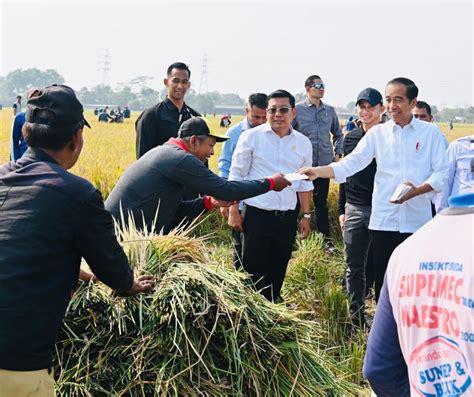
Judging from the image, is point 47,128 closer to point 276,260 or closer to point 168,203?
point 168,203

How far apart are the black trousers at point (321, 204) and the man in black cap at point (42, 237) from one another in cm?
524

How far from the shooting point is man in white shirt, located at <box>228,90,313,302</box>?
494 cm

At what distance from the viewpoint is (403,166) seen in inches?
175

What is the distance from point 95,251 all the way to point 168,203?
1761 millimetres

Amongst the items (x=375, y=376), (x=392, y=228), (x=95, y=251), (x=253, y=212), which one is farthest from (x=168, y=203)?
(x=375, y=376)

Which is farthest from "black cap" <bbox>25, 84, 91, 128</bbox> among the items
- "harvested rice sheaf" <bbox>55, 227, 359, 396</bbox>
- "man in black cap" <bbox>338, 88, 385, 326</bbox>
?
"man in black cap" <bbox>338, 88, 385, 326</bbox>

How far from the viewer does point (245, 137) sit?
16.3ft

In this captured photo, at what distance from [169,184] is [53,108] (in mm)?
1755

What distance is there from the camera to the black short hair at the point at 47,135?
2299 millimetres

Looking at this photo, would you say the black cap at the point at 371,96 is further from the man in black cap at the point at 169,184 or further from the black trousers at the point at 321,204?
the black trousers at the point at 321,204

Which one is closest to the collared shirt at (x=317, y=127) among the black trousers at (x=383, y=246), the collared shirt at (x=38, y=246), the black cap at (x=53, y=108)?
the black trousers at (x=383, y=246)

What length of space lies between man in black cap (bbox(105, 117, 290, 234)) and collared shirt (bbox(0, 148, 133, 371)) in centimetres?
158

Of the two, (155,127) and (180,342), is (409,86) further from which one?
(180,342)

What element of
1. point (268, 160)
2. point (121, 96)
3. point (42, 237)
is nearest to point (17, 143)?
point (268, 160)
